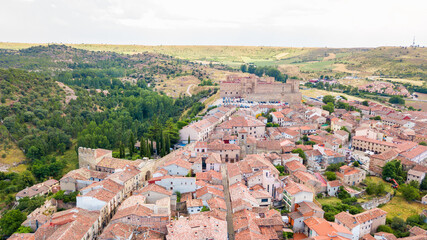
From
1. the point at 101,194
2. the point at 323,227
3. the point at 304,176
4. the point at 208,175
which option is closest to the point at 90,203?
the point at 101,194

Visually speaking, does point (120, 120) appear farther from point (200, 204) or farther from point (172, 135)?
point (200, 204)

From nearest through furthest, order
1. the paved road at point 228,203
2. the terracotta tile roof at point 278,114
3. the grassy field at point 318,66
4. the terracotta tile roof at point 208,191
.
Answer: the paved road at point 228,203 → the terracotta tile roof at point 208,191 → the terracotta tile roof at point 278,114 → the grassy field at point 318,66

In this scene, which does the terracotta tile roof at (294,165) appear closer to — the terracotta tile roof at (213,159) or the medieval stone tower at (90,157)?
the terracotta tile roof at (213,159)

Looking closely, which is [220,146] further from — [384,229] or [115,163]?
[384,229]

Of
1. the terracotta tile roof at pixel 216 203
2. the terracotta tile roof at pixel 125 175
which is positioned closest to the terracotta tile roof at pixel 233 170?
the terracotta tile roof at pixel 216 203

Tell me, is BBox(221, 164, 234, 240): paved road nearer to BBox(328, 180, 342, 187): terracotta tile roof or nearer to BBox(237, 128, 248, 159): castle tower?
BBox(237, 128, 248, 159): castle tower

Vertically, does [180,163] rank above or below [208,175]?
above

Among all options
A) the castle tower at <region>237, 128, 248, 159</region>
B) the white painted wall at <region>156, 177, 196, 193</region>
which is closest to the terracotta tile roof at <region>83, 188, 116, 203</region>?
the white painted wall at <region>156, 177, 196, 193</region>

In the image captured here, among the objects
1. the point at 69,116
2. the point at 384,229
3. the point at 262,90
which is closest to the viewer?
the point at 384,229
